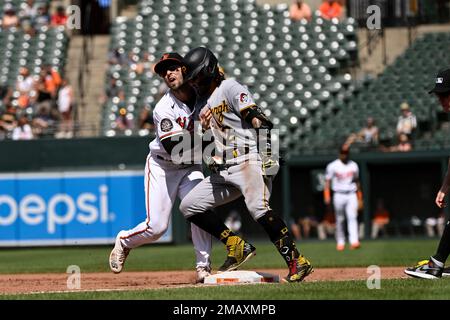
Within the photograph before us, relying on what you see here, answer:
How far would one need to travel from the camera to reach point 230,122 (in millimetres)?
8523

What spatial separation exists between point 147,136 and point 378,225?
4.84m

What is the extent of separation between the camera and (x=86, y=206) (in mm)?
19109

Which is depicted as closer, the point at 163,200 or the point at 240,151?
the point at 240,151

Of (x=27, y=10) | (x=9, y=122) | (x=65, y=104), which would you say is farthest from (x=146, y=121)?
(x=27, y=10)

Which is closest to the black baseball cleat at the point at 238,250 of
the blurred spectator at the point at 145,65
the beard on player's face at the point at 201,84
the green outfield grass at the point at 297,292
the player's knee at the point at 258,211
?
the player's knee at the point at 258,211

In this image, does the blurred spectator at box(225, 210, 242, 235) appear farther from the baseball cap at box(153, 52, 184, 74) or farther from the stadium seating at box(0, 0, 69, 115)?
the baseball cap at box(153, 52, 184, 74)

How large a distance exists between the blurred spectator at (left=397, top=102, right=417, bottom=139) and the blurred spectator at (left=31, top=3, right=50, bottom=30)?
29.4 feet

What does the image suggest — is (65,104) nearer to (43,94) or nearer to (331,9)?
(43,94)

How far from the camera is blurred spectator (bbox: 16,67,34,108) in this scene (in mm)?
21203

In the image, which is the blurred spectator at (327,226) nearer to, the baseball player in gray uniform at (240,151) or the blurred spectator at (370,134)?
the blurred spectator at (370,134)

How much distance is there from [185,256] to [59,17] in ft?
33.3

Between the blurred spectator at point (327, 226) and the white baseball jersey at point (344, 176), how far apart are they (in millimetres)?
2960

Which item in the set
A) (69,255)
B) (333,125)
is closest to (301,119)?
(333,125)

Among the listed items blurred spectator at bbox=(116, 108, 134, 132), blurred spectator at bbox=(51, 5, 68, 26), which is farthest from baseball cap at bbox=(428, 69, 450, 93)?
blurred spectator at bbox=(51, 5, 68, 26)
